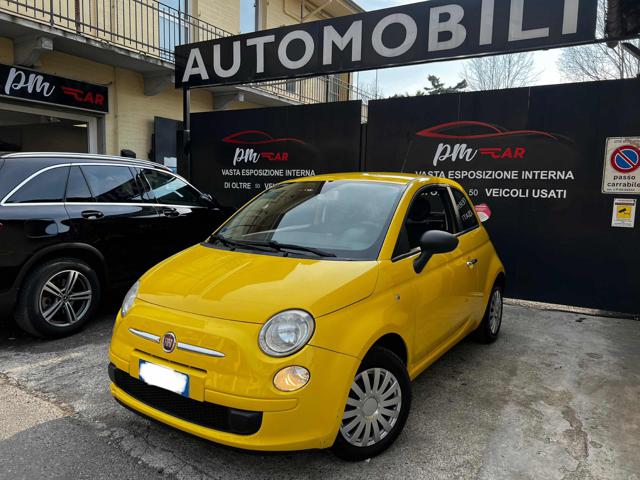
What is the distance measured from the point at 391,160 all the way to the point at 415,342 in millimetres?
4193

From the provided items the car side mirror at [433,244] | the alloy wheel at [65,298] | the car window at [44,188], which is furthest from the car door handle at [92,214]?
the car side mirror at [433,244]

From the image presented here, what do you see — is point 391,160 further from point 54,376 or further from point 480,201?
point 54,376

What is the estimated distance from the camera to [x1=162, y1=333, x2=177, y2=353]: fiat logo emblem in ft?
8.32

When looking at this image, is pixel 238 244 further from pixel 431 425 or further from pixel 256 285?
pixel 431 425

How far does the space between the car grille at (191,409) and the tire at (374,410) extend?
21.4 inches

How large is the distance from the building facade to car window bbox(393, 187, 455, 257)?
25.0 feet

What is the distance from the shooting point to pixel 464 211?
14.5 feet

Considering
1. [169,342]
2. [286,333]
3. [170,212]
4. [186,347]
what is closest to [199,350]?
[186,347]

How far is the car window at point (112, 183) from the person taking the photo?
507 cm

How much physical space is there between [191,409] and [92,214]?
3145 millimetres

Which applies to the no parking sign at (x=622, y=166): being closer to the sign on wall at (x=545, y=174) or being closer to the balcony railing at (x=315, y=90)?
the sign on wall at (x=545, y=174)

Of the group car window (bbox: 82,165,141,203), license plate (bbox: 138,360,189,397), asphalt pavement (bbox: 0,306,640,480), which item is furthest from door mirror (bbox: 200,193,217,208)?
license plate (bbox: 138,360,189,397)

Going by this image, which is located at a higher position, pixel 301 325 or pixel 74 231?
pixel 74 231

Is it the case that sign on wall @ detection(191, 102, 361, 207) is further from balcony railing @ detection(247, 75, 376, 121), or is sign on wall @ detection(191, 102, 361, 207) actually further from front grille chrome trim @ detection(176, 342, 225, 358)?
balcony railing @ detection(247, 75, 376, 121)
